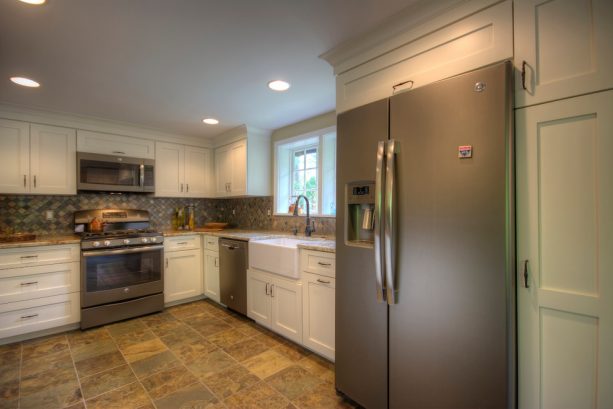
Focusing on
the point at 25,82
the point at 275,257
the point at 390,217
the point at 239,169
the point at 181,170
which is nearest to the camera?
the point at 390,217

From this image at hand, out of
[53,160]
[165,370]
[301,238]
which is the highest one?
[53,160]

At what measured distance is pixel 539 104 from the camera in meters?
1.15

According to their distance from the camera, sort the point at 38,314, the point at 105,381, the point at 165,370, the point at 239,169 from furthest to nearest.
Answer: the point at 239,169 → the point at 38,314 → the point at 165,370 → the point at 105,381

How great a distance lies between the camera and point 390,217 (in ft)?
4.69

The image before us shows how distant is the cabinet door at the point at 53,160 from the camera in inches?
118

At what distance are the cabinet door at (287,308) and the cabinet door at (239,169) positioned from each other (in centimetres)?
150

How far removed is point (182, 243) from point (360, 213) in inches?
105

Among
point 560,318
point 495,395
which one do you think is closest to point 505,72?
point 560,318

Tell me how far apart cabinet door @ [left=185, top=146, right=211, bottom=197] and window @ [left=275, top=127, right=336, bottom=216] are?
1177 millimetres

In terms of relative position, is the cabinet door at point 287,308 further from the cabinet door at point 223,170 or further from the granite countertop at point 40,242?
the granite countertop at point 40,242

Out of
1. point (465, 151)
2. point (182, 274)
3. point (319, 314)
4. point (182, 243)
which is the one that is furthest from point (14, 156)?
point (465, 151)

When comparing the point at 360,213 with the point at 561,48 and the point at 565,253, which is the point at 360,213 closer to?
the point at 565,253

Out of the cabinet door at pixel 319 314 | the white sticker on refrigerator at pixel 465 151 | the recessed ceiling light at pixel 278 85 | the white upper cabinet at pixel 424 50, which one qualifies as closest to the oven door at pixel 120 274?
the cabinet door at pixel 319 314

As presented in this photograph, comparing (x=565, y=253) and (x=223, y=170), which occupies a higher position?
(x=223, y=170)
